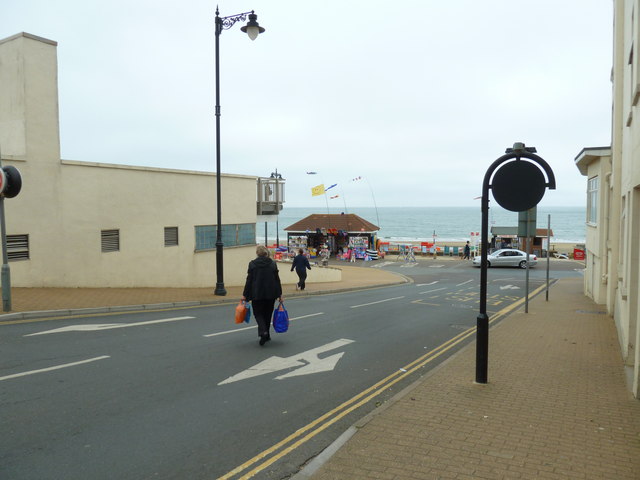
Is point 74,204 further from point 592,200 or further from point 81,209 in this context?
point 592,200

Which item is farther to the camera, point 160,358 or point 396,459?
point 160,358

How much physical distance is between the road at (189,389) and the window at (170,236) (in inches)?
275

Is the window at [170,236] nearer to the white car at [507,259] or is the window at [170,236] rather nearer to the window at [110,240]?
the window at [110,240]

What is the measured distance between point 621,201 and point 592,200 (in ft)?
21.4

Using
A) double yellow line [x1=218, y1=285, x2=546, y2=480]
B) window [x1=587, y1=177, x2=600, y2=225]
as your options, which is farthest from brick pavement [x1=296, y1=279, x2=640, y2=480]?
window [x1=587, y1=177, x2=600, y2=225]

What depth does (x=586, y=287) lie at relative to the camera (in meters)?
21.2

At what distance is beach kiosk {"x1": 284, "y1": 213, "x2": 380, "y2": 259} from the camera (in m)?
48.6

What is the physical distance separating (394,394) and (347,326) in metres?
4.82

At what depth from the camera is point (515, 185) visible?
22.5ft

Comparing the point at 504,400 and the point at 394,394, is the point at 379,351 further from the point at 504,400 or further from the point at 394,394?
the point at 504,400

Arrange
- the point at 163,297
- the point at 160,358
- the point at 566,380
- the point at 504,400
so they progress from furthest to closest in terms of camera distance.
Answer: the point at 163,297 < the point at 160,358 < the point at 566,380 < the point at 504,400

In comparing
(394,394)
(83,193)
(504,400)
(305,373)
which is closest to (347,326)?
(305,373)

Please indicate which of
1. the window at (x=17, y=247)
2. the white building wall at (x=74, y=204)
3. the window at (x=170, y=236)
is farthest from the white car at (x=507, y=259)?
the window at (x=17, y=247)

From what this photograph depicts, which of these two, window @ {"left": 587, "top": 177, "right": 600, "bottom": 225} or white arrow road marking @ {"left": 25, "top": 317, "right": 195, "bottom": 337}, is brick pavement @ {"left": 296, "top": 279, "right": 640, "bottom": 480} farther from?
window @ {"left": 587, "top": 177, "right": 600, "bottom": 225}
